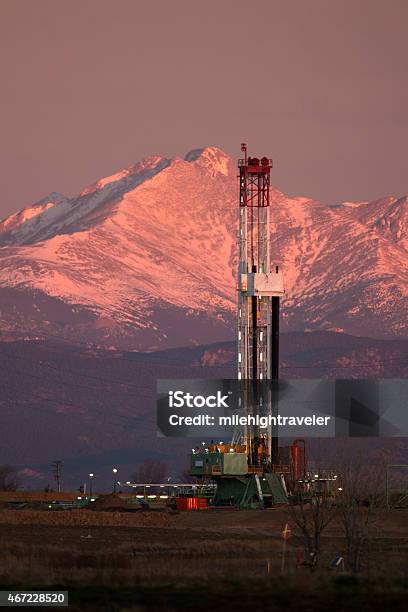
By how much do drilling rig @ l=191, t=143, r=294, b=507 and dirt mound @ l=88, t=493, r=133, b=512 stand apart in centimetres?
529

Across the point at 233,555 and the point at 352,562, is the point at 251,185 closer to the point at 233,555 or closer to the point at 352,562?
the point at 233,555

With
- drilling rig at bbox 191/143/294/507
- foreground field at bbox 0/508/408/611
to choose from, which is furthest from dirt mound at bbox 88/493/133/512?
foreground field at bbox 0/508/408/611

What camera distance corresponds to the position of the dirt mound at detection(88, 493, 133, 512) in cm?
11875

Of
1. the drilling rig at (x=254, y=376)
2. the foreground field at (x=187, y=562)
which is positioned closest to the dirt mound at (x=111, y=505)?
the drilling rig at (x=254, y=376)

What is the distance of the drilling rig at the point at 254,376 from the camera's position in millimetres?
117688

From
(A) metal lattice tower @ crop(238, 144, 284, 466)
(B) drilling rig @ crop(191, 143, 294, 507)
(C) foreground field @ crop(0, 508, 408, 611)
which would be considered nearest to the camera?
(C) foreground field @ crop(0, 508, 408, 611)

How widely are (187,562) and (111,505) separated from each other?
49.1 metres

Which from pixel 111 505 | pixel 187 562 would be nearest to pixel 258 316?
pixel 111 505

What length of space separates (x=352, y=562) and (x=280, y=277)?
55629 mm

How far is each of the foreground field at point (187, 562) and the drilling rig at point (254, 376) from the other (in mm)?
5379

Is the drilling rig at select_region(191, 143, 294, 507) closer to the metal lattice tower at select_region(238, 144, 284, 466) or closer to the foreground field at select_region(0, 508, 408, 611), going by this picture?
the metal lattice tower at select_region(238, 144, 284, 466)

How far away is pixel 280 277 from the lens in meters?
123

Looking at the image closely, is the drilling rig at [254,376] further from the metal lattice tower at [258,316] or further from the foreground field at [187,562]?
the foreground field at [187,562]

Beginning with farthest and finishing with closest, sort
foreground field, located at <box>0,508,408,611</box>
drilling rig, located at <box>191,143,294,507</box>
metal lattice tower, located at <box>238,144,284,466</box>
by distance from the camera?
metal lattice tower, located at <box>238,144,284,466</box> → drilling rig, located at <box>191,143,294,507</box> → foreground field, located at <box>0,508,408,611</box>
